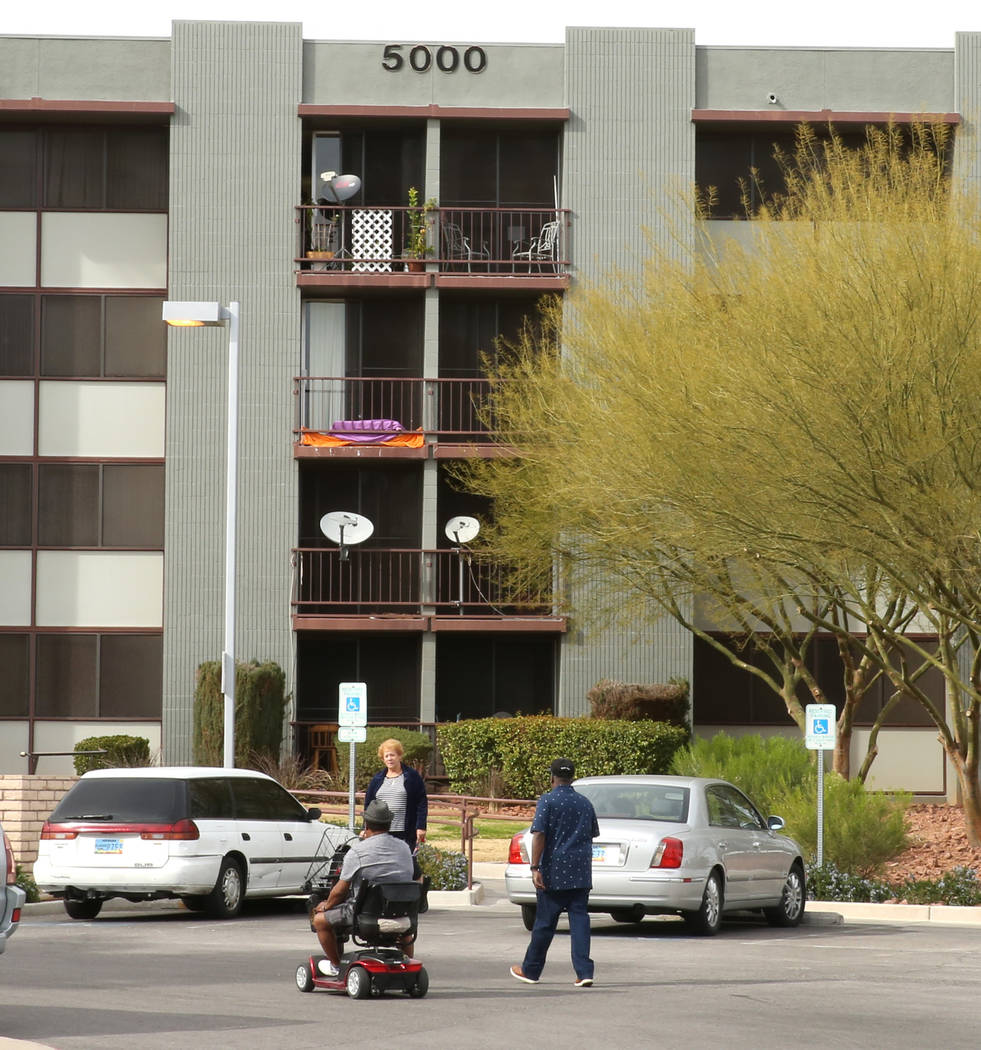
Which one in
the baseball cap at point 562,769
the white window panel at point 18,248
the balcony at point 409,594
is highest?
the white window panel at point 18,248

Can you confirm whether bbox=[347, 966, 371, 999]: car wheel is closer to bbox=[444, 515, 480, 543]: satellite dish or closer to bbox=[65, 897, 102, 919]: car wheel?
bbox=[65, 897, 102, 919]: car wheel

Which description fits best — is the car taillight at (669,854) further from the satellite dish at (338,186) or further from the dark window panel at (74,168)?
the dark window panel at (74,168)

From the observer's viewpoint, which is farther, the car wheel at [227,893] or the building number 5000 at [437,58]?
the building number 5000 at [437,58]

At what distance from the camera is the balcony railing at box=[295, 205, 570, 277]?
31.4m

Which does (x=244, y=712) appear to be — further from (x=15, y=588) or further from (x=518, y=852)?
(x=518, y=852)

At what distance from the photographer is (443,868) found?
1894cm

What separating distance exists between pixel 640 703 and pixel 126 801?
14.6 m

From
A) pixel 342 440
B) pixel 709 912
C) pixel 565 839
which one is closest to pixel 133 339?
pixel 342 440

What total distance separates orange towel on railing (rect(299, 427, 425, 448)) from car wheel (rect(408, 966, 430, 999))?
66.9 ft

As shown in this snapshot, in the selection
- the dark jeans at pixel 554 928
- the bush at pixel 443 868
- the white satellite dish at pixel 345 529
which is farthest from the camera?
the white satellite dish at pixel 345 529

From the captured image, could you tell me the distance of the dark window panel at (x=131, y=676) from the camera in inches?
1227

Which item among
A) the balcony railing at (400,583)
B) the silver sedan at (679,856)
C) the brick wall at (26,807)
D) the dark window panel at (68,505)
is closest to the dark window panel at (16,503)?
the dark window panel at (68,505)

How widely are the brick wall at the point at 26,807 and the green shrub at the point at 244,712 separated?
9.72 meters

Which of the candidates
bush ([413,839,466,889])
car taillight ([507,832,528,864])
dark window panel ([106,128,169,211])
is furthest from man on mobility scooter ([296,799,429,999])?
dark window panel ([106,128,169,211])
